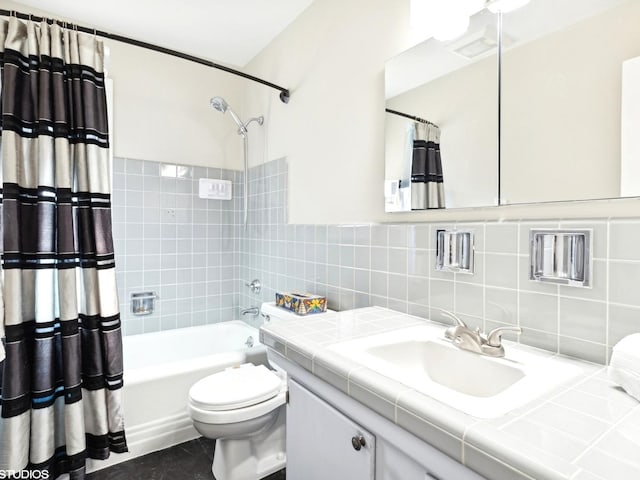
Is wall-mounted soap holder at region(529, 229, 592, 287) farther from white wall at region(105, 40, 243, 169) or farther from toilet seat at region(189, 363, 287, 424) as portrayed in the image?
white wall at region(105, 40, 243, 169)

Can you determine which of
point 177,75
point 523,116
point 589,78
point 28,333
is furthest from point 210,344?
point 589,78

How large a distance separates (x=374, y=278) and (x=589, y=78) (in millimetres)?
1028

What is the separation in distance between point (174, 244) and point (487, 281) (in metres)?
2.24

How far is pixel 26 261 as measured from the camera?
149 centimetres

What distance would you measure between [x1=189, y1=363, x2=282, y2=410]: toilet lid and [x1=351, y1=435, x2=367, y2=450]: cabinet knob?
0.82 meters


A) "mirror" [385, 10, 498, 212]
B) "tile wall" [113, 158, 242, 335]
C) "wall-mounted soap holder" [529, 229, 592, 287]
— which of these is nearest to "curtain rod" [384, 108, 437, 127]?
"mirror" [385, 10, 498, 212]

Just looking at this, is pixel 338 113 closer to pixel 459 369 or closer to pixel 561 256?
pixel 561 256

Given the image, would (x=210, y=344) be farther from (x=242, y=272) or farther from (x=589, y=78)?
(x=589, y=78)

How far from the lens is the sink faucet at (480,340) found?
967 millimetres

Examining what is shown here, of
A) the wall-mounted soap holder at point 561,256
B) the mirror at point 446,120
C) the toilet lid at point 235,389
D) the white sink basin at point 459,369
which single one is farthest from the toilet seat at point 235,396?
the wall-mounted soap holder at point 561,256

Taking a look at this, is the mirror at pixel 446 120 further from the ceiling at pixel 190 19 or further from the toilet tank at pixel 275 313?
the ceiling at pixel 190 19

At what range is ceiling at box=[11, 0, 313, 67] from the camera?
2.07 meters

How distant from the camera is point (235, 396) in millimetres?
1529

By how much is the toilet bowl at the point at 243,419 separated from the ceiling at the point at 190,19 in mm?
2126
